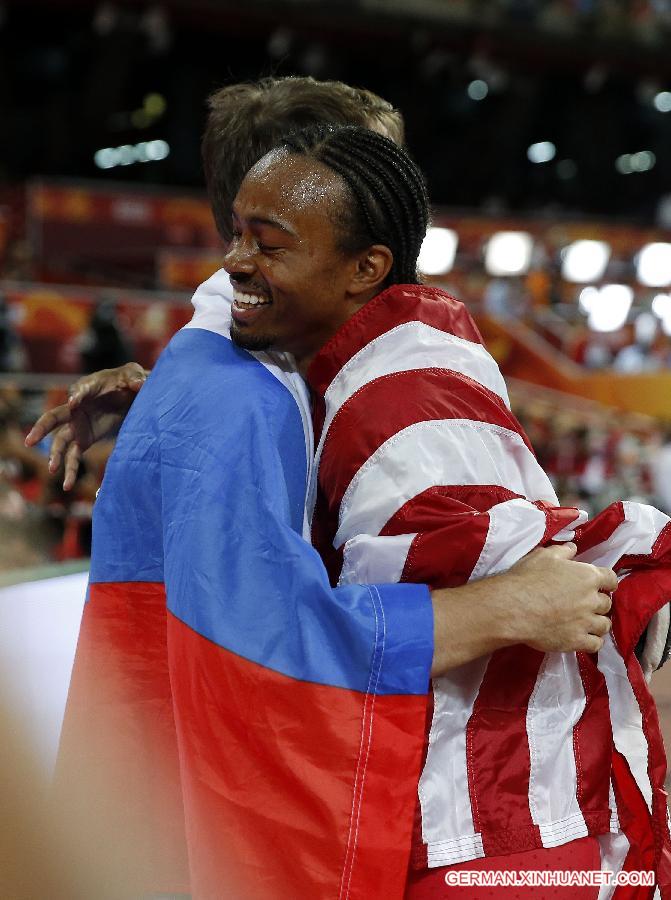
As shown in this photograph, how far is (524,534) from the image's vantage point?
960mm

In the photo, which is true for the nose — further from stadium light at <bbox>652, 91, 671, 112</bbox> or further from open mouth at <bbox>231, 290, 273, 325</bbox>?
stadium light at <bbox>652, 91, 671, 112</bbox>

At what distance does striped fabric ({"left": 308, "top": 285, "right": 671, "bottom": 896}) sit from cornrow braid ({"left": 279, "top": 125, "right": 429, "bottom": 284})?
71 mm

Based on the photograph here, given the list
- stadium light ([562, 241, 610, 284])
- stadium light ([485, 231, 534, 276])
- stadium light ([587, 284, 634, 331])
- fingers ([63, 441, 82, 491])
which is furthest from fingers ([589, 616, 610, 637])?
stadium light ([562, 241, 610, 284])

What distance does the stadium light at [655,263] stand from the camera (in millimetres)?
14797

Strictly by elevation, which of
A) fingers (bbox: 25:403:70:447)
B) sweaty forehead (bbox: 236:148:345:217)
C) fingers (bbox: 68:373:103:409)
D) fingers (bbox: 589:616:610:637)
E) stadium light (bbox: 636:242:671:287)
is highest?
stadium light (bbox: 636:242:671:287)

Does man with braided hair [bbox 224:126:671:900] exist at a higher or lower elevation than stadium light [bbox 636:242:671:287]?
lower

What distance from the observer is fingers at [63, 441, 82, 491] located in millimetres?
1342

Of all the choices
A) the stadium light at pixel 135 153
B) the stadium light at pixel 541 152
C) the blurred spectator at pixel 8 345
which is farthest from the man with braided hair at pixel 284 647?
the stadium light at pixel 541 152

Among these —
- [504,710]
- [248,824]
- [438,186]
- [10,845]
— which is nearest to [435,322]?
[504,710]

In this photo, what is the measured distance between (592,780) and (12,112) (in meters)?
13.0

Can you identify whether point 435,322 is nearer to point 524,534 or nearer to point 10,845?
point 524,534

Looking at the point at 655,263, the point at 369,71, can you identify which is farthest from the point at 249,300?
the point at 655,263

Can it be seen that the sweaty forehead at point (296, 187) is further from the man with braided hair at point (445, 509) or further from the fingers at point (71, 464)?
the fingers at point (71, 464)

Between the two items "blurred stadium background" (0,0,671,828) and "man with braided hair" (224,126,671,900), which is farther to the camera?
"blurred stadium background" (0,0,671,828)
